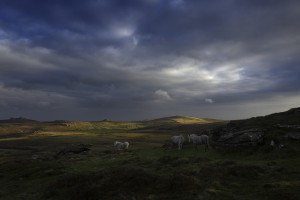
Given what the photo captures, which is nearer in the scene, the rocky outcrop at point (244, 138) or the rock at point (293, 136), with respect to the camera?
the rock at point (293, 136)

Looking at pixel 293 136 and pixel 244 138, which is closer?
pixel 293 136

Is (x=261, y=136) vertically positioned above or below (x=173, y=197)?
above

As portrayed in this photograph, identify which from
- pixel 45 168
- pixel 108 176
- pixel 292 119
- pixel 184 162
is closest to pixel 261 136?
pixel 292 119

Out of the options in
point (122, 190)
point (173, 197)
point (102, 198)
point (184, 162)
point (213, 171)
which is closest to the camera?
point (173, 197)

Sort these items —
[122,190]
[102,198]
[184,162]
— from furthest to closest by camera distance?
[184,162] → [122,190] → [102,198]

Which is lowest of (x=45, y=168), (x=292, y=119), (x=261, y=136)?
(x=45, y=168)

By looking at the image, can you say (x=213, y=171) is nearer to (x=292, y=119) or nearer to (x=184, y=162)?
(x=184, y=162)

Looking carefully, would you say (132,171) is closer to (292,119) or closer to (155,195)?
(155,195)

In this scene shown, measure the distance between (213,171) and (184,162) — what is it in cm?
535

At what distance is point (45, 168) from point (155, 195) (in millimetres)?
17456

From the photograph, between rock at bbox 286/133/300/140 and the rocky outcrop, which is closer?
rock at bbox 286/133/300/140

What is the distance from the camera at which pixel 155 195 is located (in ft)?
38.1

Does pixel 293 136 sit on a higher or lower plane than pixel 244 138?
higher

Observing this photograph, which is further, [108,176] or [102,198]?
[108,176]
